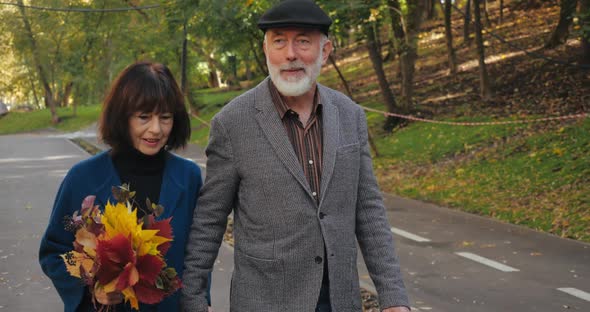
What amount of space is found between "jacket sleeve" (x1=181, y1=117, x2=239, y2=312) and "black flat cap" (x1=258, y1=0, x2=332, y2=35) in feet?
1.49

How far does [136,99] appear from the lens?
3826mm

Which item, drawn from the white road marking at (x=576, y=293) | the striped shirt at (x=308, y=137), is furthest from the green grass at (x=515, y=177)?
the striped shirt at (x=308, y=137)

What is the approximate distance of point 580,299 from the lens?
8.81m

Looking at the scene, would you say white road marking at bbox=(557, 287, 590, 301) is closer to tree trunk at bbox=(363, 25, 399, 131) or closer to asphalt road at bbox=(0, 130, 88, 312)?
asphalt road at bbox=(0, 130, 88, 312)

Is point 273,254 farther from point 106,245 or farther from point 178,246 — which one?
point 106,245

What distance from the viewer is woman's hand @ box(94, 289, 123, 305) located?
10.8 ft

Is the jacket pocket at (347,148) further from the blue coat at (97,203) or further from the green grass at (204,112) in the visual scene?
the green grass at (204,112)

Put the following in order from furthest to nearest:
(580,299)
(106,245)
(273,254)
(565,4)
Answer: (565,4) < (580,299) < (273,254) < (106,245)

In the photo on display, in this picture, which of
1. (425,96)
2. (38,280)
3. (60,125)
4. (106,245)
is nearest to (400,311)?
(106,245)

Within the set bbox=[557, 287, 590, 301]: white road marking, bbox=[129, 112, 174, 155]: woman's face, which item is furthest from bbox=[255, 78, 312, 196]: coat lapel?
bbox=[557, 287, 590, 301]: white road marking

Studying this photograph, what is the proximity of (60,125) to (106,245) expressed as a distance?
56794 mm

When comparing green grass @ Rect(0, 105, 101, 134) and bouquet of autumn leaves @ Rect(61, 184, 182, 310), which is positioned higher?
bouquet of autumn leaves @ Rect(61, 184, 182, 310)

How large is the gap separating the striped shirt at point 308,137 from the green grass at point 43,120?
52.0 meters

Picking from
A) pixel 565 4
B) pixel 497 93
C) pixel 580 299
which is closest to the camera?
pixel 580 299
